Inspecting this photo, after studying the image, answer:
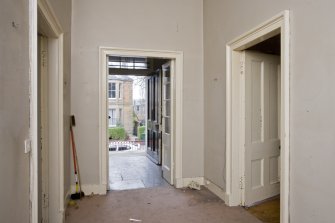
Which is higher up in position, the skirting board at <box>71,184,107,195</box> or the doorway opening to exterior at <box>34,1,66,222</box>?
the doorway opening to exterior at <box>34,1,66,222</box>

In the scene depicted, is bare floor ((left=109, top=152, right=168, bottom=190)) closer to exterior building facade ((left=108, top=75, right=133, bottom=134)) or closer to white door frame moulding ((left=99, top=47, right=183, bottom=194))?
white door frame moulding ((left=99, top=47, right=183, bottom=194))

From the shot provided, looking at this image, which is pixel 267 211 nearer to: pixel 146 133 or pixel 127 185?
pixel 127 185

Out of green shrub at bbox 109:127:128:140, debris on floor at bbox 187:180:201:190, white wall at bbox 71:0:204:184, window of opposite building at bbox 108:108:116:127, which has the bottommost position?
green shrub at bbox 109:127:128:140

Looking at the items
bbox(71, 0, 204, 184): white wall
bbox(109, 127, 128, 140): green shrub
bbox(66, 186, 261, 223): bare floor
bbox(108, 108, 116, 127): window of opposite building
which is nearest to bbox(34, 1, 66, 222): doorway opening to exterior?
bbox(66, 186, 261, 223): bare floor

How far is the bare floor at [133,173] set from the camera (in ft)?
14.3

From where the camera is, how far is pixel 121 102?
15.6m

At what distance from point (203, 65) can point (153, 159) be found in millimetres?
3146

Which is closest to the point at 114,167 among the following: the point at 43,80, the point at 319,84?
the point at 43,80

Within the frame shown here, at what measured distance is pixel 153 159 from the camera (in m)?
6.43

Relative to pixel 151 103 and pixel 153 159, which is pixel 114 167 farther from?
pixel 151 103

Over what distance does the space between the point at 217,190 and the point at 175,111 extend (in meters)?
1.36

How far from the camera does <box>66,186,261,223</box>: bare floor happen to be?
2.96m

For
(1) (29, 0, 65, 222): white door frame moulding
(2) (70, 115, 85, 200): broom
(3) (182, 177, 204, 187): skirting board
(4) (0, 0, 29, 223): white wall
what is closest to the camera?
(4) (0, 0, 29, 223): white wall

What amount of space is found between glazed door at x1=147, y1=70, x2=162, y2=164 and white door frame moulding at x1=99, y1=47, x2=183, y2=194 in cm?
165
